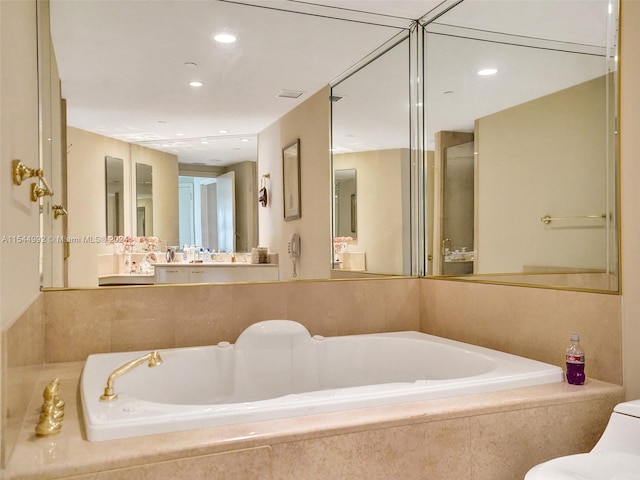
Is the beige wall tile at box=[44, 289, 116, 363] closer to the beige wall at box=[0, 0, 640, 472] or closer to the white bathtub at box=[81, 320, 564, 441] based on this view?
the beige wall at box=[0, 0, 640, 472]

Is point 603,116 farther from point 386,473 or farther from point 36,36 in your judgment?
point 36,36

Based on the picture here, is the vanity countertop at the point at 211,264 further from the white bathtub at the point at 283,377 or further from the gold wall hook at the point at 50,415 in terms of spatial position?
the gold wall hook at the point at 50,415

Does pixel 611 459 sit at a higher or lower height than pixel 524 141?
lower

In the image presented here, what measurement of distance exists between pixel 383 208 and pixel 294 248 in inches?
23.0

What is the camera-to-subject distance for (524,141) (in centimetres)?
233

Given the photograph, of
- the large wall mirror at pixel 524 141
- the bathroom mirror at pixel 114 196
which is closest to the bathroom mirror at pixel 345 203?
the large wall mirror at pixel 524 141

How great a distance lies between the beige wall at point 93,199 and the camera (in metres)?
2.35

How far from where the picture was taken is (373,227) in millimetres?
3006

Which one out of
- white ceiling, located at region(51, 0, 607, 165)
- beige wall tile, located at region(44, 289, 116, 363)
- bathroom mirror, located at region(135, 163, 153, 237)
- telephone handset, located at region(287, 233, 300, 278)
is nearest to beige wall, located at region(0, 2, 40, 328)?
beige wall tile, located at region(44, 289, 116, 363)

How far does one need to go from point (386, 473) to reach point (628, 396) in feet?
2.98

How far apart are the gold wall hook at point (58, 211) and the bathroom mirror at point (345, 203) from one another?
1.33 meters

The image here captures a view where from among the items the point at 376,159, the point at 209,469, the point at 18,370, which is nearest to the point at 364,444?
the point at 209,469

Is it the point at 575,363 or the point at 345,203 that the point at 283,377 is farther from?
the point at 575,363

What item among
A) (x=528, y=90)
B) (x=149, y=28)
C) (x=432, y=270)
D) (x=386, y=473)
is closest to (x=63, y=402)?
(x=386, y=473)
